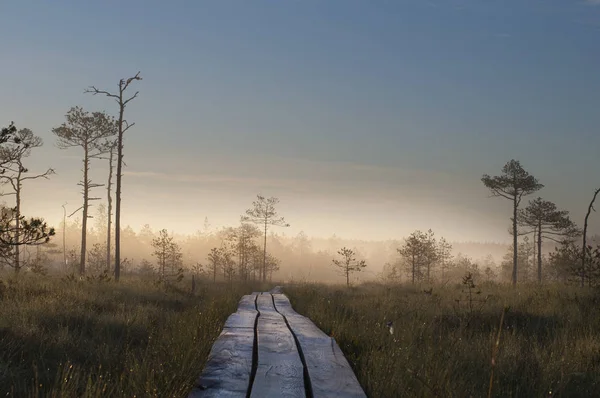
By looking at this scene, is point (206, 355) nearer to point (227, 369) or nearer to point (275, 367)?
point (227, 369)

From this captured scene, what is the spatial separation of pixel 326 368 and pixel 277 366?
444mm

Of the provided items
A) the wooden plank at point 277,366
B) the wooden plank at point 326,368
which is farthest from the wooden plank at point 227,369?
the wooden plank at point 326,368

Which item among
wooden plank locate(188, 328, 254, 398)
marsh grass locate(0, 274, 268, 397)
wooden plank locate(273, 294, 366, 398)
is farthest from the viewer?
marsh grass locate(0, 274, 268, 397)

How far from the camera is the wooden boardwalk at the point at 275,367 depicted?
3225 mm

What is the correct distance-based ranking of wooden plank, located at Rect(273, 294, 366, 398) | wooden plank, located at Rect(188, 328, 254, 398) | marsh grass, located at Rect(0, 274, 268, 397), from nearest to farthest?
1. wooden plank, located at Rect(188, 328, 254, 398)
2. wooden plank, located at Rect(273, 294, 366, 398)
3. marsh grass, located at Rect(0, 274, 268, 397)

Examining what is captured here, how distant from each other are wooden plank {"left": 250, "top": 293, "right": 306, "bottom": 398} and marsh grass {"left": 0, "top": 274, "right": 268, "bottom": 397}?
1.87ft

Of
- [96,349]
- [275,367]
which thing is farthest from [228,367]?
[96,349]

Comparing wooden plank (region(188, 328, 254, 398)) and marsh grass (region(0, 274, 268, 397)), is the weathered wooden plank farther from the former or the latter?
marsh grass (region(0, 274, 268, 397))

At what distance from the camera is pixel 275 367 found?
3.82 metres

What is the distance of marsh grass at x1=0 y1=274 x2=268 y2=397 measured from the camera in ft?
11.5

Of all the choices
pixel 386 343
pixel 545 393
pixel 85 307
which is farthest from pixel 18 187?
pixel 545 393

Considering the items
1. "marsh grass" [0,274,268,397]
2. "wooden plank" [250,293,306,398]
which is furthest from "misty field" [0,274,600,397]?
"wooden plank" [250,293,306,398]

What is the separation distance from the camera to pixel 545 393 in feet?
13.7

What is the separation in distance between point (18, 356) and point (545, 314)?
1098 centimetres
